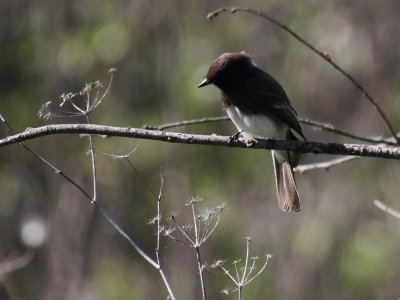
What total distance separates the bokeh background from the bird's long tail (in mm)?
2982

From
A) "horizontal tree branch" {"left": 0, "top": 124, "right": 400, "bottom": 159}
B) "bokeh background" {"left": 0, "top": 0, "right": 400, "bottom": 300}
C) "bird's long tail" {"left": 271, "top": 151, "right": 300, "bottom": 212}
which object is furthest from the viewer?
"bokeh background" {"left": 0, "top": 0, "right": 400, "bottom": 300}

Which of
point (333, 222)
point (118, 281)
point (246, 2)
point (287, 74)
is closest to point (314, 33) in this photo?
point (287, 74)

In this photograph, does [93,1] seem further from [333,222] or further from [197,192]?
[333,222]

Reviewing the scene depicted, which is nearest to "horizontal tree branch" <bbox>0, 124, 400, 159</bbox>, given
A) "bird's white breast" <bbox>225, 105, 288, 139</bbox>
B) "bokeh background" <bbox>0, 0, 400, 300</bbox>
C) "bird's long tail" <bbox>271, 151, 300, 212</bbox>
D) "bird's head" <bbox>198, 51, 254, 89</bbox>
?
"bird's white breast" <bbox>225, 105, 288, 139</bbox>

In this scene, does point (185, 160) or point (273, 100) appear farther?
point (185, 160)

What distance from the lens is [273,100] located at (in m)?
4.95

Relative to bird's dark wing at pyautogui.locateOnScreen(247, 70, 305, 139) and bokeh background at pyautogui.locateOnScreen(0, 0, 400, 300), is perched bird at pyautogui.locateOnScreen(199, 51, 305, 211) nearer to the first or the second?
bird's dark wing at pyautogui.locateOnScreen(247, 70, 305, 139)

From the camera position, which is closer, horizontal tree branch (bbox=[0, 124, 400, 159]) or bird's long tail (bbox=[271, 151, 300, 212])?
horizontal tree branch (bbox=[0, 124, 400, 159])

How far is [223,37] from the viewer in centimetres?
1043

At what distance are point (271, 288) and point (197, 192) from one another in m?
1.27

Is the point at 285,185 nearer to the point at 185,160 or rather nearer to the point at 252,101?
the point at 252,101

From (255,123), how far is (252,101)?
15 cm

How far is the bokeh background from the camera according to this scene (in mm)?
8719

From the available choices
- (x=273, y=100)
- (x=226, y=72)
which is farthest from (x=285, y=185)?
(x=226, y=72)
